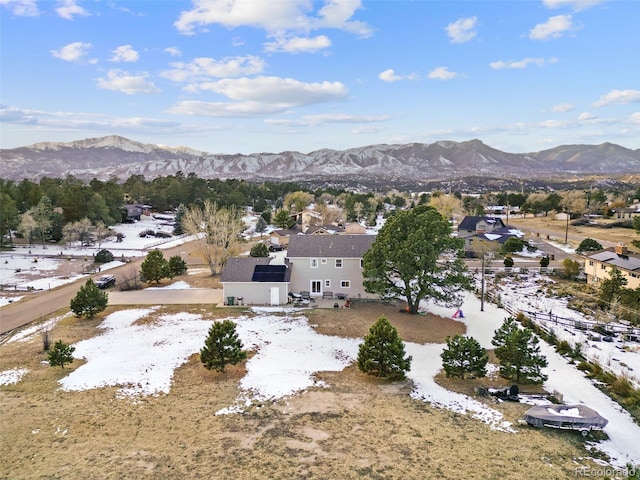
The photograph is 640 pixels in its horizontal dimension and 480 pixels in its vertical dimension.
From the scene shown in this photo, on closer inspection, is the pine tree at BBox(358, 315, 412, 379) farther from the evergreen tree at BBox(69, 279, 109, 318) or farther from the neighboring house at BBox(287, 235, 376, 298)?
the evergreen tree at BBox(69, 279, 109, 318)

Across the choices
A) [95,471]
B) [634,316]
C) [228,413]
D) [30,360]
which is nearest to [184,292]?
[30,360]

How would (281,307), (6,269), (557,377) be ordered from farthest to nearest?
1. (6,269)
2. (281,307)
3. (557,377)

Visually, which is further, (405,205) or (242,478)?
(405,205)

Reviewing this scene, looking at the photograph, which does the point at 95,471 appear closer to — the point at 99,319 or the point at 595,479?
the point at 595,479

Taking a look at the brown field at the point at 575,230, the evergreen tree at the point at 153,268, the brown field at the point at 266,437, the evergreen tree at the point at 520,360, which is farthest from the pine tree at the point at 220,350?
the brown field at the point at 575,230

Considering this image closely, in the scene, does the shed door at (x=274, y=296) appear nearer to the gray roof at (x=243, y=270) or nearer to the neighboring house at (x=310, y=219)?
the gray roof at (x=243, y=270)

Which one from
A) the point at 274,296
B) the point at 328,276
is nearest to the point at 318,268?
the point at 328,276

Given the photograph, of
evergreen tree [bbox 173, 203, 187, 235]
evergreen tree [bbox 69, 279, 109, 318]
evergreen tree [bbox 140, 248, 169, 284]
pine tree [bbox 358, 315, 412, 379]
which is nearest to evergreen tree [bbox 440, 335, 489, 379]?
pine tree [bbox 358, 315, 412, 379]
